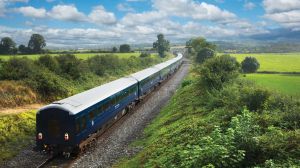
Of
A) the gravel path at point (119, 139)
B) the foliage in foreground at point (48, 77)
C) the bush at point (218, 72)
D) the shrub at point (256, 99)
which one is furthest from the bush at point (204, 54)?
the shrub at point (256, 99)

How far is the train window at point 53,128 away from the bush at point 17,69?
58.6ft

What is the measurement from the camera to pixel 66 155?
19.1 metres

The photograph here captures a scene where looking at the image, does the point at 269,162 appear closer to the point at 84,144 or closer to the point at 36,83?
the point at 84,144

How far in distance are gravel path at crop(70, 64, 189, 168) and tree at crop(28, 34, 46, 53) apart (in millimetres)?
56302

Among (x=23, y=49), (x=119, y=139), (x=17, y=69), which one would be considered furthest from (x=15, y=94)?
(x=23, y=49)

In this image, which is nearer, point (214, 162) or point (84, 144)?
point (214, 162)

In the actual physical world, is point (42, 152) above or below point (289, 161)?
below

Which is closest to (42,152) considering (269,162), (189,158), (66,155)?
(66,155)

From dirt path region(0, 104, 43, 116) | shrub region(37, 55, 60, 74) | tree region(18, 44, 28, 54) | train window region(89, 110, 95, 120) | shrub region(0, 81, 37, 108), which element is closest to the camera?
train window region(89, 110, 95, 120)

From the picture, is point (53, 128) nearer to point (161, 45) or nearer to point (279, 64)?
point (279, 64)

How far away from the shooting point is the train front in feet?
→ 61.1

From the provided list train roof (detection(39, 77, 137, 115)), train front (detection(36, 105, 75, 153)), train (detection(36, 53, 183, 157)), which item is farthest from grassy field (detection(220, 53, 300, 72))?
train front (detection(36, 105, 75, 153))

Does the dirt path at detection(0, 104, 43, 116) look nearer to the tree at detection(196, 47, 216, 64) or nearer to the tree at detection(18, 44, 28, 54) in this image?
the tree at detection(196, 47, 216, 64)

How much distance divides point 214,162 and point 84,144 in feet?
34.9
